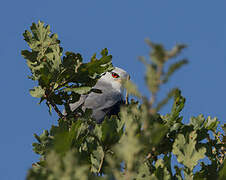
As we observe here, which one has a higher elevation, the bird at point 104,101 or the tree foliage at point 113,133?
the bird at point 104,101

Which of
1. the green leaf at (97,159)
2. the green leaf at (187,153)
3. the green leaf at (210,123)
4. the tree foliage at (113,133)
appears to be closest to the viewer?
the tree foliage at (113,133)

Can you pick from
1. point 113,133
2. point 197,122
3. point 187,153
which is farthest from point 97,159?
point 197,122

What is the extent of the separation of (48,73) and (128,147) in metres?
1.84

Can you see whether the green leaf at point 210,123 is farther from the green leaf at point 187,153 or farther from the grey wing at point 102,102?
the grey wing at point 102,102

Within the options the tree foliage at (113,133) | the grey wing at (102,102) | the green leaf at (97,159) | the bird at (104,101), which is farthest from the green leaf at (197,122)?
the grey wing at (102,102)

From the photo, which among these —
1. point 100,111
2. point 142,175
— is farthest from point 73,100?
point 100,111

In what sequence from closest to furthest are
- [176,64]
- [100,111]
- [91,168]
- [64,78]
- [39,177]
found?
[176,64]
[39,177]
[91,168]
[64,78]
[100,111]

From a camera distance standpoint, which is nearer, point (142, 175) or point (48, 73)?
point (142, 175)

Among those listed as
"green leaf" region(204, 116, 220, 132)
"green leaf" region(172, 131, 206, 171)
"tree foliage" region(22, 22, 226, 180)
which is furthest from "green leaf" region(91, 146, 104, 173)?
"green leaf" region(204, 116, 220, 132)

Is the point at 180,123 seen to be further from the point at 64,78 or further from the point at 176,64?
the point at 176,64

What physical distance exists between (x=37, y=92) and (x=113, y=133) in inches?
36.7

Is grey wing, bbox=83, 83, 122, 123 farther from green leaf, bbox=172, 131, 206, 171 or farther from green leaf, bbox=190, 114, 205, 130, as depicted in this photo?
green leaf, bbox=172, 131, 206, 171

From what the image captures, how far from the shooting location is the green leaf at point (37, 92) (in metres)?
3.37

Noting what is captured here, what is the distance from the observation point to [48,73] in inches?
128
